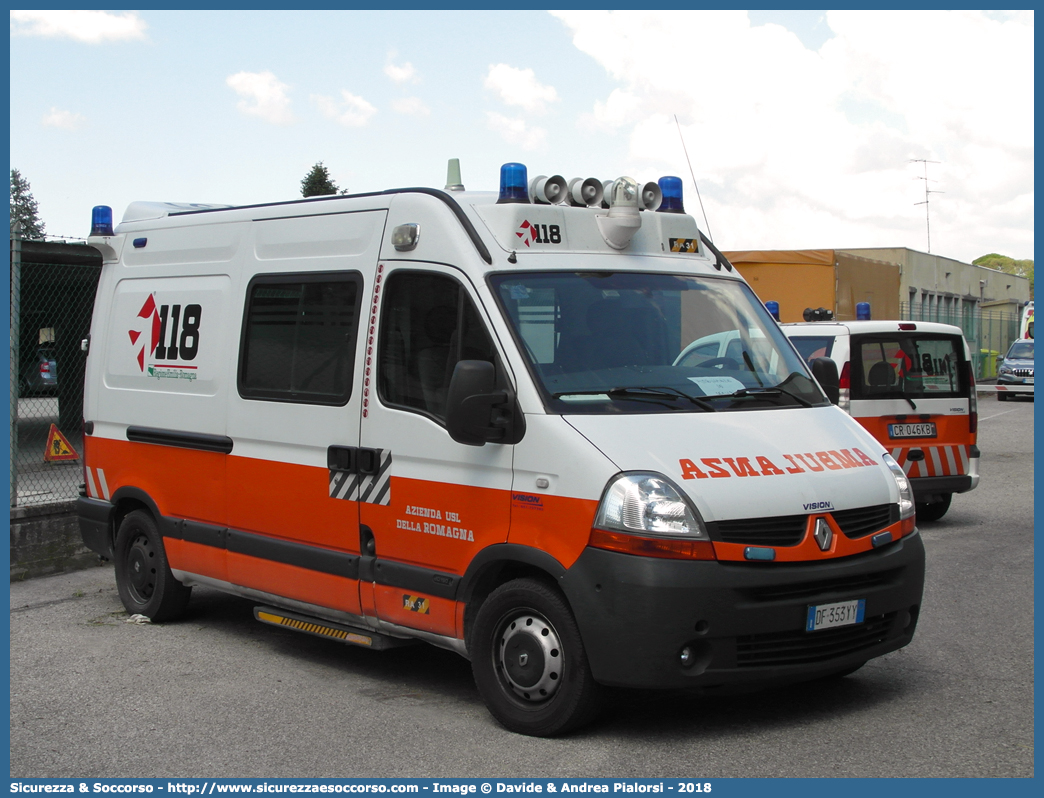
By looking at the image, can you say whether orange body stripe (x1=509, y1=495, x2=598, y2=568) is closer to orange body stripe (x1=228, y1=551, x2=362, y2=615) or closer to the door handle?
the door handle

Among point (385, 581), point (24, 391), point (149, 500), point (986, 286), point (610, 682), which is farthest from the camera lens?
point (986, 286)

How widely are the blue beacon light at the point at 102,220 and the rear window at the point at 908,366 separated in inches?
265

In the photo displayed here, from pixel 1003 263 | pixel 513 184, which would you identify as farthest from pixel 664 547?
pixel 1003 263

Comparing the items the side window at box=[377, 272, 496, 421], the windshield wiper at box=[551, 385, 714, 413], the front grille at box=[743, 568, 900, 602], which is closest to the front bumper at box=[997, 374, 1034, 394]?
the front grille at box=[743, 568, 900, 602]

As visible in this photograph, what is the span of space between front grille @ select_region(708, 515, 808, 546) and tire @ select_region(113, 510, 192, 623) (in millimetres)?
4264

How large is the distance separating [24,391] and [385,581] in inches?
306

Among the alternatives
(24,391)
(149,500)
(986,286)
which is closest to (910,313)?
(986,286)

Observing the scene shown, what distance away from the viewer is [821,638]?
5.29 m

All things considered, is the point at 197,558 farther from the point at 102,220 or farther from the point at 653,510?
the point at 653,510

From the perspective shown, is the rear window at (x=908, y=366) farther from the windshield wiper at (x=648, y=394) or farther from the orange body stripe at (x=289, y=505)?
the orange body stripe at (x=289, y=505)

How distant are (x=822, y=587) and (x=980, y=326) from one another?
47.7 meters

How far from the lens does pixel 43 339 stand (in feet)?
38.6

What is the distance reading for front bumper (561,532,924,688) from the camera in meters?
4.96
